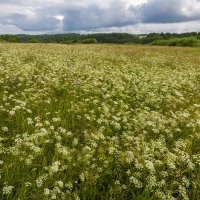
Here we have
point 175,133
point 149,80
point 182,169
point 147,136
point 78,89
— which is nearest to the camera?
point 182,169

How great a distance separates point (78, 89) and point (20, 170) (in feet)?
20.2

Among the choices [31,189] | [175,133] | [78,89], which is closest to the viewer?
[31,189]

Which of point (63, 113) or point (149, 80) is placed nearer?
point (63, 113)

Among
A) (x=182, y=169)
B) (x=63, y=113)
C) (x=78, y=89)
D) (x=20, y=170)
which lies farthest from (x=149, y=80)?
(x=20, y=170)

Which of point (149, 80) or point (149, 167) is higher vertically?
point (149, 167)

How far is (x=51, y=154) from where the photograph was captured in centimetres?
575

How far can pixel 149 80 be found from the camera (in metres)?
14.4

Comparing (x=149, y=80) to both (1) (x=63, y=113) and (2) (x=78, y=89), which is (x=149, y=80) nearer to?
(2) (x=78, y=89)

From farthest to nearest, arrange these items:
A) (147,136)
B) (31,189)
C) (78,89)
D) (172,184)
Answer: (78,89), (147,136), (172,184), (31,189)

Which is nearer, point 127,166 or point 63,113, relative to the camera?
point 127,166

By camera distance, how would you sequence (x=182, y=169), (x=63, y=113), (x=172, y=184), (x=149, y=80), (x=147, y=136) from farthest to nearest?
(x=149, y=80) → (x=63, y=113) → (x=147, y=136) → (x=182, y=169) → (x=172, y=184)

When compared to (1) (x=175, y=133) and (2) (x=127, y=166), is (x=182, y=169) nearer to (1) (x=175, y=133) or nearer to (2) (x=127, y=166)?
(2) (x=127, y=166)

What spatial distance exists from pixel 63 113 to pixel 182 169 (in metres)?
3.66

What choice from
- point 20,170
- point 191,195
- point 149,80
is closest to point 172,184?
point 191,195
